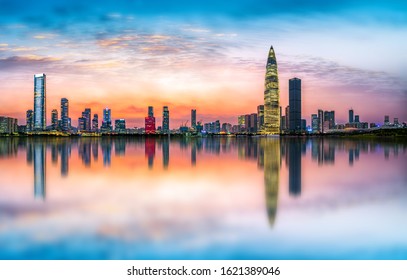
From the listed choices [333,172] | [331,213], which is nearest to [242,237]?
[331,213]

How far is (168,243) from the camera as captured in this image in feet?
25.7

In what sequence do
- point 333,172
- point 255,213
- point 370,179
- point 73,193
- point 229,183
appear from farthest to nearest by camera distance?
point 333,172 < point 370,179 < point 229,183 < point 73,193 < point 255,213

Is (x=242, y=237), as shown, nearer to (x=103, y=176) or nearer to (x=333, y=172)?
(x=103, y=176)

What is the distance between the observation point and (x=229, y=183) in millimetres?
15594

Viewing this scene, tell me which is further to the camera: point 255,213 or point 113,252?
point 255,213

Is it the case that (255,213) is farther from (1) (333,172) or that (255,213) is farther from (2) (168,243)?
(1) (333,172)

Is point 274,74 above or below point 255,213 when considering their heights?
above

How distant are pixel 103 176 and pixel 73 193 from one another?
4.61 metres

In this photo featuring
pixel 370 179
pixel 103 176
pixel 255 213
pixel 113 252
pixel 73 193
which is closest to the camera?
pixel 113 252

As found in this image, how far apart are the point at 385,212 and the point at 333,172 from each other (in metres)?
8.86

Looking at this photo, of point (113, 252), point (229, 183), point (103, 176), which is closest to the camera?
point (113, 252)

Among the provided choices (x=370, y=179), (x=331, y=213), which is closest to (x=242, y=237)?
(x=331, y=213)

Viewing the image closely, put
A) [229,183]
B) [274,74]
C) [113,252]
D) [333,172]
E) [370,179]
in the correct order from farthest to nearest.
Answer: [274,74]
[333,172]
[370,179]
[229,183]
[113,252]

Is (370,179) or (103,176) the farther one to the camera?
(103,176)
